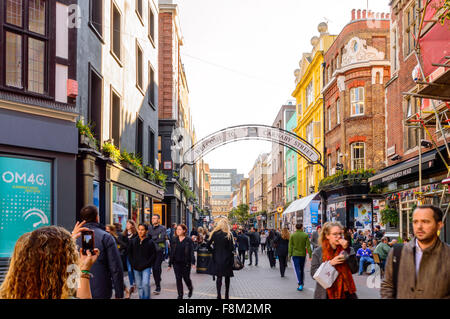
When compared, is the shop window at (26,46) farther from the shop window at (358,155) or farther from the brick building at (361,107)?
the shop window at (358,155)

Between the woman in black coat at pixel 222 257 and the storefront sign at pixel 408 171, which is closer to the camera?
the woman in black coat at pixel 222 257

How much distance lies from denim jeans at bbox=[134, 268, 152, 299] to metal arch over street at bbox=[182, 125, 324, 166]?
52.7 ft

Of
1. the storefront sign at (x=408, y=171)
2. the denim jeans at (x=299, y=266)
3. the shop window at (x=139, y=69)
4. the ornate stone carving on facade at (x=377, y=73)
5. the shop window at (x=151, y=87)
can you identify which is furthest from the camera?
the ornate stone carving on facade at (x=377, y=73)

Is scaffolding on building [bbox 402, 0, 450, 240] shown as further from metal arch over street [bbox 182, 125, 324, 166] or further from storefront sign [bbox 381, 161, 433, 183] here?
metal arch over street [bbox 182, 125, 324, 166]

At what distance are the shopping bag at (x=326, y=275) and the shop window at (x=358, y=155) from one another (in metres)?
26.0

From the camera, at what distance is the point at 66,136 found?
1302cm

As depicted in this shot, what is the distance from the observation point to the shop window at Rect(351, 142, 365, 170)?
101 ft

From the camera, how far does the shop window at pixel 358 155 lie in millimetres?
30844

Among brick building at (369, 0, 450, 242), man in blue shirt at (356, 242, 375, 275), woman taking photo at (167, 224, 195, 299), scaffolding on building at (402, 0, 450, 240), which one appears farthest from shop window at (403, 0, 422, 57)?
woman taking photo at (167, 224, 195, 299)

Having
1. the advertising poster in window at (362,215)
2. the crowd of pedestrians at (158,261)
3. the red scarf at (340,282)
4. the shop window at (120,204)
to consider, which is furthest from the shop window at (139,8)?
the red scarf at (340,282)

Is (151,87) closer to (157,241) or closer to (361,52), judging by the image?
(361,52)
